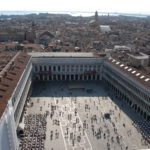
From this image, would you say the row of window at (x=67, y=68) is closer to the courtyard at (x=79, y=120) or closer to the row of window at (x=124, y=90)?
the row of window at (x=124, y=90)

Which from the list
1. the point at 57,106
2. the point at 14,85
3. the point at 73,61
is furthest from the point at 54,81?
the point at 14,85

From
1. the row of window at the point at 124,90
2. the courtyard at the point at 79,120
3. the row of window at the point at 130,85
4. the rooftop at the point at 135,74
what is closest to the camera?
the courtyard at the point at 79,120

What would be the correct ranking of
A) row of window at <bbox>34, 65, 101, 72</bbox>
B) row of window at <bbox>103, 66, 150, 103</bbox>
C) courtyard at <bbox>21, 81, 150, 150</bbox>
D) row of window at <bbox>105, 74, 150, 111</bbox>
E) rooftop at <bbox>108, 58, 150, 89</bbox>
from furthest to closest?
row of window at <bbox>34, 65, 101, 72</bbox> → rooftop at <bbox>108, 58, 150, 89</bbox> → row of window at <bbox>105, 74, 150, 111</bbox> → row of window at <bbox>103, 66, 150, 103</bbox> → courtyard at <bbox>21, 81, 150, 150</bbox>

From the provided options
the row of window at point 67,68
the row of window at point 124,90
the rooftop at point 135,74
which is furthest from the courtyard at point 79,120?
the row of window at point 67,68

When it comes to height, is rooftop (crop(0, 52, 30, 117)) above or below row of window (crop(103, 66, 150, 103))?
above

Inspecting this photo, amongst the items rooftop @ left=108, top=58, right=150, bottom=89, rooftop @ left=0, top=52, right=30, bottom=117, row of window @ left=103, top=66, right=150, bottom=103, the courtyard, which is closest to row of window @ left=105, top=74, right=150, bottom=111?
row of window @ left=103, top=66, right=150, bottom=103

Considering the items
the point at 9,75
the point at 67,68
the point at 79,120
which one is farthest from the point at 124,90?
the point at 9,75

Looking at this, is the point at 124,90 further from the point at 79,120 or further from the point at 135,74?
the point at 79,120

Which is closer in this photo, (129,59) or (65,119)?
(65,119)

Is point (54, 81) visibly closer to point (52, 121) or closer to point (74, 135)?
point (52, 121)

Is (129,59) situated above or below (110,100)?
above

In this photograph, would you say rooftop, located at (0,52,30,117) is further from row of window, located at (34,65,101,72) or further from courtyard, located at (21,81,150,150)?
courtyard, located at (21,81,150,150)
